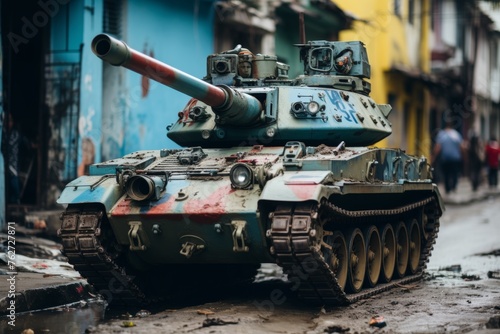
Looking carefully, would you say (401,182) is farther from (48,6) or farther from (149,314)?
(48,6)

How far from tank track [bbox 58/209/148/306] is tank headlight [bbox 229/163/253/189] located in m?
1.36

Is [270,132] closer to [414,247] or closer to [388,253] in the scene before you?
[388,253]

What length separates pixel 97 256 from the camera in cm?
977

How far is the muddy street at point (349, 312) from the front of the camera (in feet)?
28.7

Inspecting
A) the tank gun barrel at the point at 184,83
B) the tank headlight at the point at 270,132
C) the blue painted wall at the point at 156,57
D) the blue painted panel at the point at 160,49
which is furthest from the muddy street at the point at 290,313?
the blue painted panel at the point at 160,49

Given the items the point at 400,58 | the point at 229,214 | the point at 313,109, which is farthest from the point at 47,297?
the point at 400,58

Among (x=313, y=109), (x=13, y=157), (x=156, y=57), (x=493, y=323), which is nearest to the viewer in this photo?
(x=493, y=323)

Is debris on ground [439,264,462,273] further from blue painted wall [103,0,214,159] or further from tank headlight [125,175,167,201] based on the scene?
blue painted wall [103,0,214,159]

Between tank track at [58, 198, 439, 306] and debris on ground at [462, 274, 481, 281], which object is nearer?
tank track at [58, 198, 439, 306]

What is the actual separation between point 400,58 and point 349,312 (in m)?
20.8

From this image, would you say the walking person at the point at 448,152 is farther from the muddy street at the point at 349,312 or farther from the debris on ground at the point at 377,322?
the debris on ground at the point at 377,322

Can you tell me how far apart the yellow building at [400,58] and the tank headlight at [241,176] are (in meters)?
14.9

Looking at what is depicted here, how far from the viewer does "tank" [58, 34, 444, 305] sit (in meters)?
9.35

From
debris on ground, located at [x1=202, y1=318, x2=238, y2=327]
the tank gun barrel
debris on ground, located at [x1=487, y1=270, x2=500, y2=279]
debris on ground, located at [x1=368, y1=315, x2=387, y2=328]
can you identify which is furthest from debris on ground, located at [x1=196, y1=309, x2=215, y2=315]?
debris on ground, located at [x1=487, y1=270, x2=500, y2=279]
